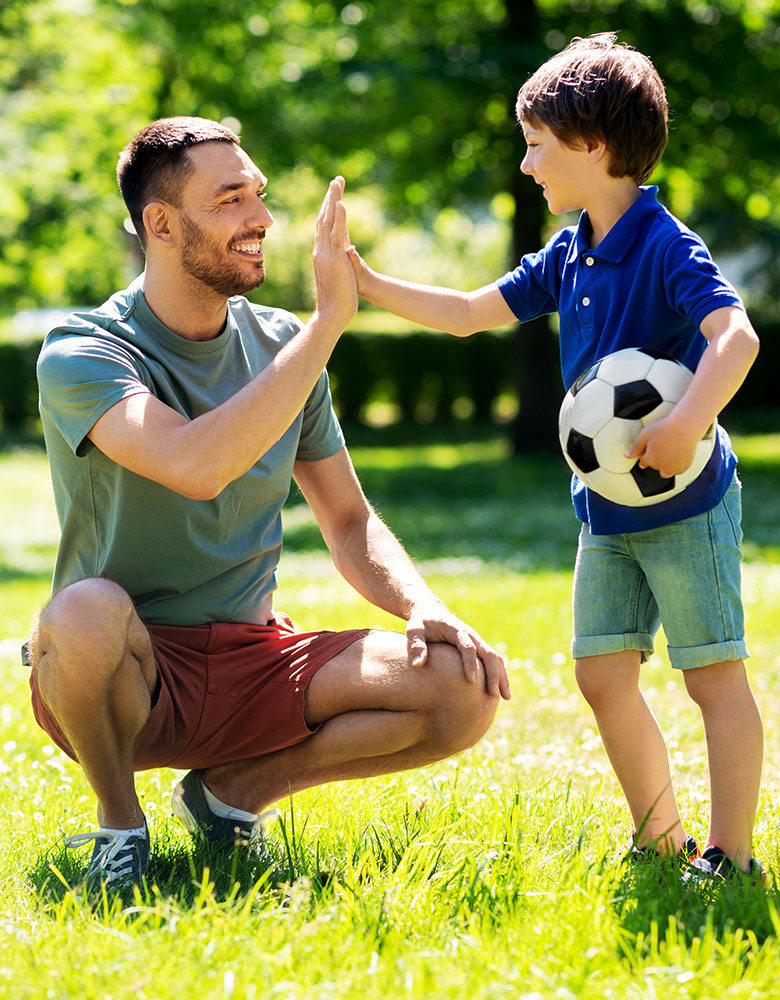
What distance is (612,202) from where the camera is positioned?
130 inches

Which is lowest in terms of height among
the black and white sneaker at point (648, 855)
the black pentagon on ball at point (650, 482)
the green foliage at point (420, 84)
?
the black and white sneaker at point (648, 855)

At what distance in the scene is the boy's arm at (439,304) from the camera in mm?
3570

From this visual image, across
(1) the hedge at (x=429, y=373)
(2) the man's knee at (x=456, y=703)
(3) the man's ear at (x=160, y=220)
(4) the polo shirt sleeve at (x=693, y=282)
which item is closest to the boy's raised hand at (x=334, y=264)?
(3) the man's ear at (x=160, y=220)

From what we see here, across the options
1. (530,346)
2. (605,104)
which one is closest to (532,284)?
(605,104)

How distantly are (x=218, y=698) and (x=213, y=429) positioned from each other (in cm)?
76

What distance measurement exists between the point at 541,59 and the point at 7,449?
13.4m

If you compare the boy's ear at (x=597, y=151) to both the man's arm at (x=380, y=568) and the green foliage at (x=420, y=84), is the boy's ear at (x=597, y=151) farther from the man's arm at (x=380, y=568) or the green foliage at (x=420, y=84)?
the green foliage at (x=420, y=84)

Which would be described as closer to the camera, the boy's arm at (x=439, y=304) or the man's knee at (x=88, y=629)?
the man's knee at (x=88, y=629)

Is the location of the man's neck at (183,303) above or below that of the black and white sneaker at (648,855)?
above

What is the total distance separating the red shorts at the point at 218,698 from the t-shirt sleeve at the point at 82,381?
0.62 meters

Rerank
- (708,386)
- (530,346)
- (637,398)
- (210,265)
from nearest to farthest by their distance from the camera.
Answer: (708,386) → (637,398) → (210,265) → (530,346)

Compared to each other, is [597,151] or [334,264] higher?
[597,151]

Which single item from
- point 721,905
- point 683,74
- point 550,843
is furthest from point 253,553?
point 683,74

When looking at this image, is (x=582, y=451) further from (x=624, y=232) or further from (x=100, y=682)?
(x=100, y=682)
